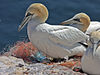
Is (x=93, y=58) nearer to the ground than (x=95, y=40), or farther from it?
nearer to the ground

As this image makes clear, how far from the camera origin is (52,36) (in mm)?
9672

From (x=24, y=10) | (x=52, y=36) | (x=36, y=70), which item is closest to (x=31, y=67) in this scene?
(x=36, y=70)

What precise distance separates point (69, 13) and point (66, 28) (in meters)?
5.20

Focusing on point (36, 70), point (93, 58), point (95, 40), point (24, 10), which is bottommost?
point (36, 70)

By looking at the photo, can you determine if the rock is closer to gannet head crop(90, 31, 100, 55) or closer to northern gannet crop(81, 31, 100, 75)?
northern gannet crop(81, 31, 100, 75)

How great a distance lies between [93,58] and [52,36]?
1664 mm

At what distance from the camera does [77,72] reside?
332 inches

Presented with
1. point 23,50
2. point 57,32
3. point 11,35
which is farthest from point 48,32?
point 11,35

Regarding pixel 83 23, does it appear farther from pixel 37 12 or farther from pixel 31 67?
pixel 31 67

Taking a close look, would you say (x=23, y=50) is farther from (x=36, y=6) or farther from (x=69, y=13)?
(x=69, y=13)

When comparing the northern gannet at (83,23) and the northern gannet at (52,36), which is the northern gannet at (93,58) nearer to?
the northern gannet at (52,36)

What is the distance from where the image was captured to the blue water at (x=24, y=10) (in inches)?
557

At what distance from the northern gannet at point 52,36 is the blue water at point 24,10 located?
3.93 metres


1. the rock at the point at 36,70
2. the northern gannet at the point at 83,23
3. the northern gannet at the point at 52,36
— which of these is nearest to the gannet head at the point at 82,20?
the northern gannet at the point at 83,23
